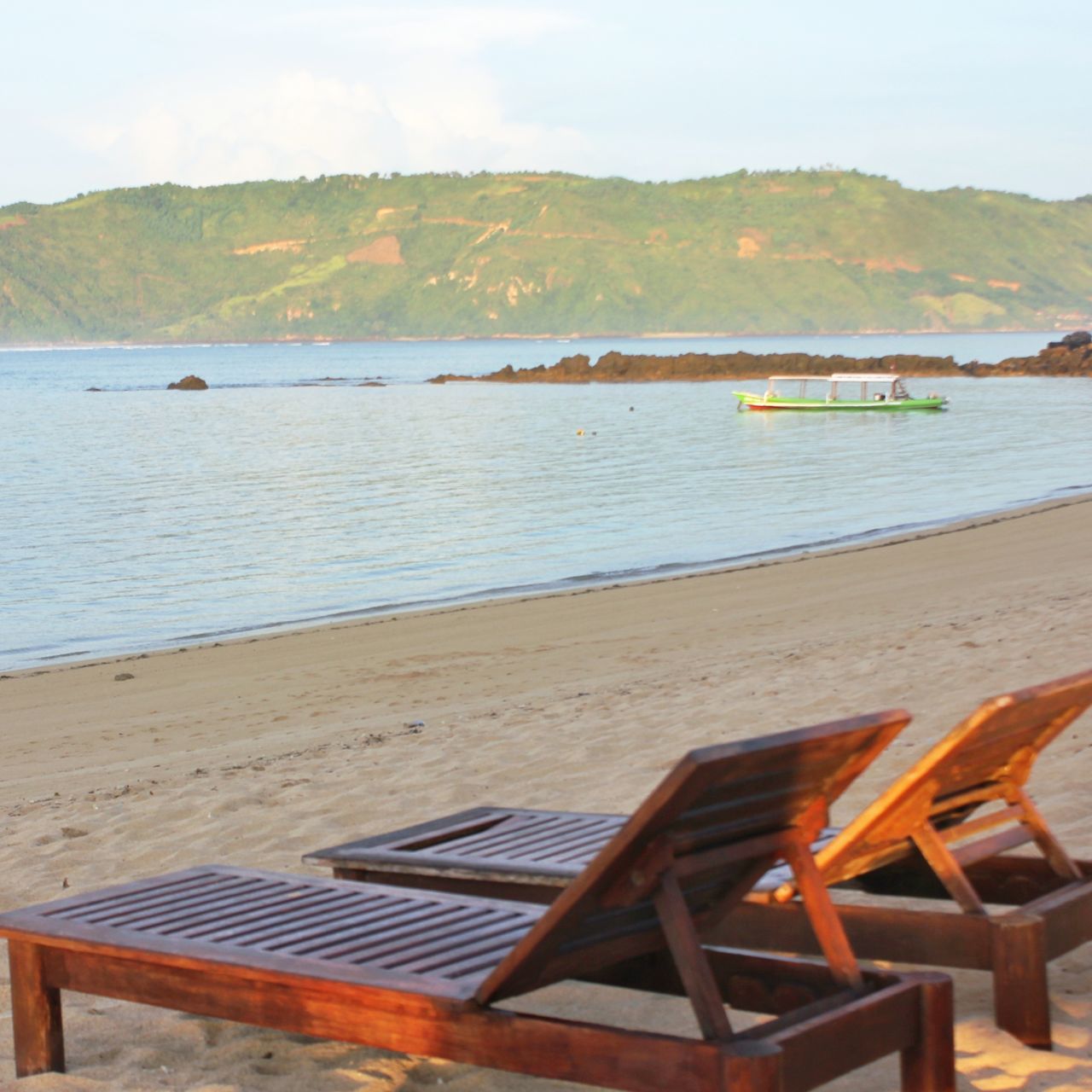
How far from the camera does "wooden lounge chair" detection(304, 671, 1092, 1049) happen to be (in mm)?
3127

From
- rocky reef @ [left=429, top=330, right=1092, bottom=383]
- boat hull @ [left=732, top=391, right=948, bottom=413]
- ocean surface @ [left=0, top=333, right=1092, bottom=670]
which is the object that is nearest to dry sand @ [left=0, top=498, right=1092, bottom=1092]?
ocean surface @ [left=0, top=333, right=1092, bottom=670]

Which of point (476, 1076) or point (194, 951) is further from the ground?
point (194, 951)

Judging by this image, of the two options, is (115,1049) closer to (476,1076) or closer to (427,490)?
(476,1076)

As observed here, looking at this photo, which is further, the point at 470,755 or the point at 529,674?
the point at 529,674

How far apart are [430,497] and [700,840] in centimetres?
2376

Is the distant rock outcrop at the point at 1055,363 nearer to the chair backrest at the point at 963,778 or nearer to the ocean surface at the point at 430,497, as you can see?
the ocean surface at the point at 430,497

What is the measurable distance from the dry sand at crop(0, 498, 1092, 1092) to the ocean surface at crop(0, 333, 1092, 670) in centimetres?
249

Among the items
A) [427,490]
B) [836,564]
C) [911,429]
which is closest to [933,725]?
[836,564]

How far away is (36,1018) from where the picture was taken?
344 cm

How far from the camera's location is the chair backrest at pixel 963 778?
3.04 meters

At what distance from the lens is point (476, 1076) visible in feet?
11.1

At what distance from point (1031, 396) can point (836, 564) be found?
47328mm

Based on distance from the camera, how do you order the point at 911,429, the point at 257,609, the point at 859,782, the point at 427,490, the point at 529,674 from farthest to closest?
the point at 911,429, the point at 427,490, the point at 257,609, the point at 529,674, the point at 859,782

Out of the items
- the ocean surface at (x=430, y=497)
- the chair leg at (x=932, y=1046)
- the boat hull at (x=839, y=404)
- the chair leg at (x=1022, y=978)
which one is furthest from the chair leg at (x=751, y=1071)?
the boat hull at (x=839, y=404)
